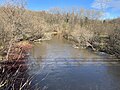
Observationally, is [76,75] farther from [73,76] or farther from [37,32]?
[37,32]

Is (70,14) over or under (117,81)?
over

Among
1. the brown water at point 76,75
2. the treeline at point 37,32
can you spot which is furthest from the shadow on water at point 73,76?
the treeline at point 37,32

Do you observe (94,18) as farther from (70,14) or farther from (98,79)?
(98,79)

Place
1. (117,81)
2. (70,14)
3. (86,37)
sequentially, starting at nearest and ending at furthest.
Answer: (117,81) < (86,37) < (70,14)

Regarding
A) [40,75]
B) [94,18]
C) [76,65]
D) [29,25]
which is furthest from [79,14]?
[40,75]

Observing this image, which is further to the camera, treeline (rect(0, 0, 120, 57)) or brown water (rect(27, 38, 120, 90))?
treeline (rect(0, 0, 120, 57))

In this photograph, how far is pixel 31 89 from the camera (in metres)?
8.64

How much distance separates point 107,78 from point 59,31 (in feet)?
85.0

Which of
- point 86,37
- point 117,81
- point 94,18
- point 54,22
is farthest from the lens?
point 54,22

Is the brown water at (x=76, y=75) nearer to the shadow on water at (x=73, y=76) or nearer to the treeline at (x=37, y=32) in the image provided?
the shadow on water at (x=73, y=76)

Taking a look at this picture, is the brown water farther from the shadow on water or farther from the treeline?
the treeline

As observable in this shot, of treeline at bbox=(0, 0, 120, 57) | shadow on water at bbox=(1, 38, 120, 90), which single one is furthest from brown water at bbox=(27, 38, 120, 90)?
treeline at bbox=(0, 0, 120, 57)

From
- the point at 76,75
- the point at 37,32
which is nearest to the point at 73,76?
the point at 76,75

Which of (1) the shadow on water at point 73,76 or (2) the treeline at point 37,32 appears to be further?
(2) the treeline at point 37,32
